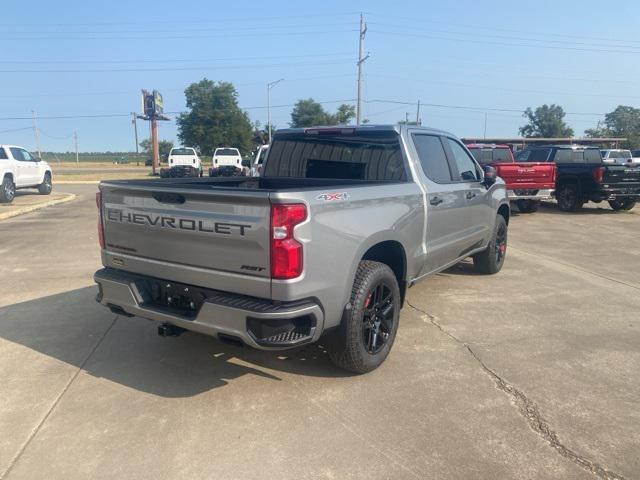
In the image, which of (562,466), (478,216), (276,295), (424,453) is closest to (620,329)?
(478,216)

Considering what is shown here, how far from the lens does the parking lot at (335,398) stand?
9.29ft

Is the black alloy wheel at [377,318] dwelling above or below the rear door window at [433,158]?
below

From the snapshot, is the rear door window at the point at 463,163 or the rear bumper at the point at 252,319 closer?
the rear bumper at the point at 252,319

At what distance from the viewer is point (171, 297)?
3582 mm

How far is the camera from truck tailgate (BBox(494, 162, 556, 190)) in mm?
13078

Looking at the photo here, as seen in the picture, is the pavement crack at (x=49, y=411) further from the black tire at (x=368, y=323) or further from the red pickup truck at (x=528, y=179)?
the red pickup truck at (x=528, y=179)

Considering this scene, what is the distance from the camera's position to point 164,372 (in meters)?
3.93

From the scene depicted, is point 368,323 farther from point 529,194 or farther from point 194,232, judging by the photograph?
point 529,194

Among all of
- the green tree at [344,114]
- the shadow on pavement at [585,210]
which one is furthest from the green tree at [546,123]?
the shadow on pavement at [585,210]

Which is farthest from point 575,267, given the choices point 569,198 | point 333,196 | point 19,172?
point 19,172

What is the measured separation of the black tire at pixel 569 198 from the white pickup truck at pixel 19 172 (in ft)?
56.8

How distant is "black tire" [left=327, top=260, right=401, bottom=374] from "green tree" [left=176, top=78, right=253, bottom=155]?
53239 millimetres

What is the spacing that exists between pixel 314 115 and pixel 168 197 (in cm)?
5887

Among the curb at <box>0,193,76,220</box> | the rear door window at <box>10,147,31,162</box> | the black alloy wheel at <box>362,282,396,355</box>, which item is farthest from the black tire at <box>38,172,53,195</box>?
the black alloy wheel at <box>362,282,396,355</box>
